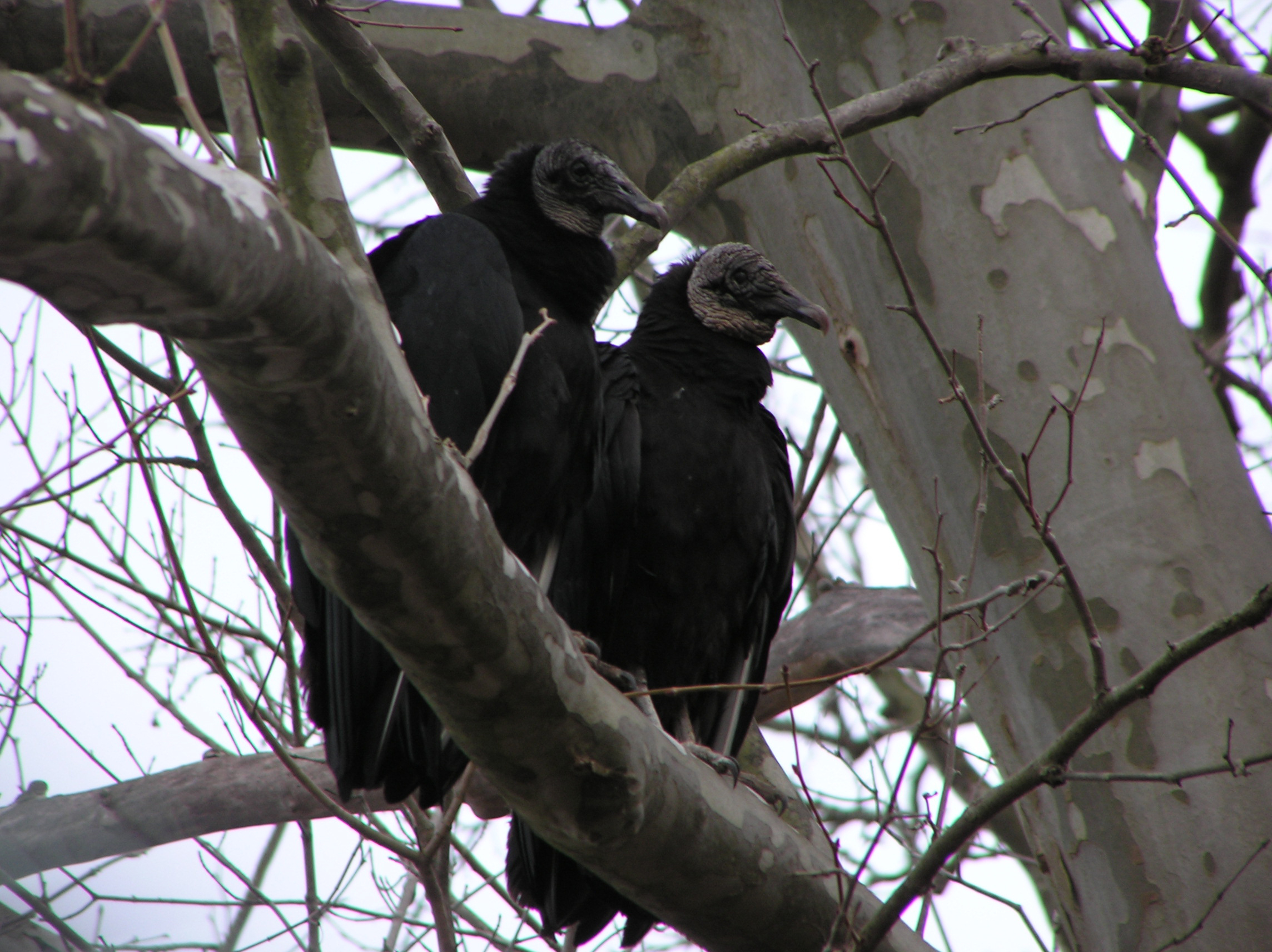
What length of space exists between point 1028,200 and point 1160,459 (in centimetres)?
67

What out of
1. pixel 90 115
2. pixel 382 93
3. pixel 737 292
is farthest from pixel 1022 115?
pixel 90 115

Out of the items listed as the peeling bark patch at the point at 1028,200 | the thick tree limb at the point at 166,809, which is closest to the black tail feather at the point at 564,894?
the thick tree limb at the point at 166,809

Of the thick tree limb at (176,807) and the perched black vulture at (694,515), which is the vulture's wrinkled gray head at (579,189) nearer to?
the perched black vulture at (694,515)

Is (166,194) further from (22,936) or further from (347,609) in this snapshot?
(22,936)

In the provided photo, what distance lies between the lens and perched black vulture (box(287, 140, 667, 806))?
2139 millimetres

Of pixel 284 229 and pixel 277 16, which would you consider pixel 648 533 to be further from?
pixel 284 229

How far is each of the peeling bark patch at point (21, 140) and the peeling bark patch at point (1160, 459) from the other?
218 centimetres

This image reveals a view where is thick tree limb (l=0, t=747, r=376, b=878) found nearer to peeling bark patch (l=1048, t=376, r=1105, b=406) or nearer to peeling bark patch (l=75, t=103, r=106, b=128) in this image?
peeling bark patch (l=1048, t=376, r=1105, b=406)

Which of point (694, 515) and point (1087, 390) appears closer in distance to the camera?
→ point (1087, 390)

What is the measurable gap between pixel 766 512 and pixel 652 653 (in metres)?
0.48

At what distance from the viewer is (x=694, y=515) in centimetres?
288

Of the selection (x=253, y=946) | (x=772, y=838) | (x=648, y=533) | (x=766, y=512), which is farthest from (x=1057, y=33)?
(x=253, y=946)

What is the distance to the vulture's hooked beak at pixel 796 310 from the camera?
2.89 m

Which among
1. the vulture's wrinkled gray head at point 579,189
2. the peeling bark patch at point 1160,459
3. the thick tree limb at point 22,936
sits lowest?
the thick tree limb at point 22,936
